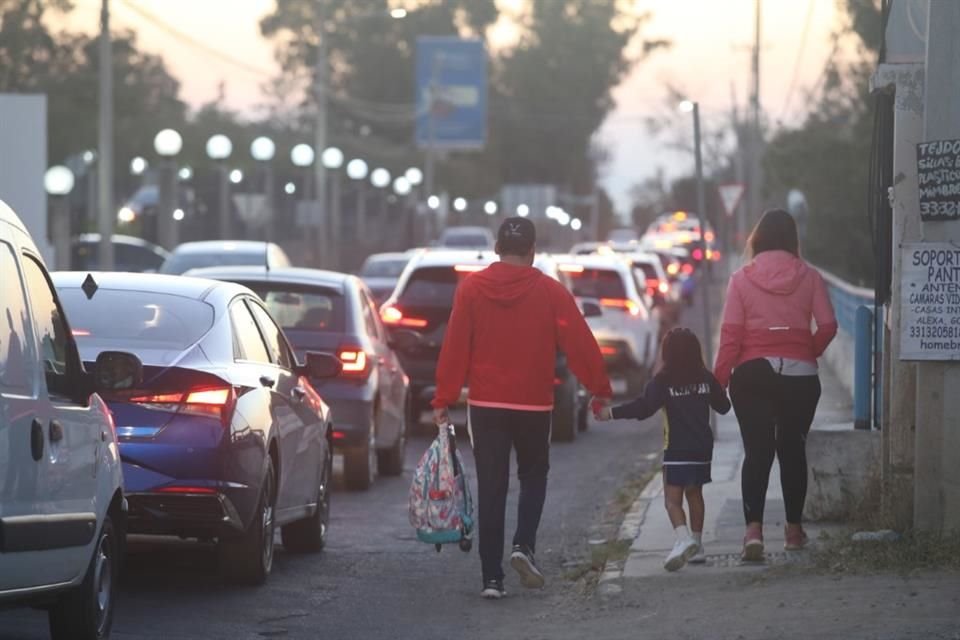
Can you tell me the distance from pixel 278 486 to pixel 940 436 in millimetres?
3204

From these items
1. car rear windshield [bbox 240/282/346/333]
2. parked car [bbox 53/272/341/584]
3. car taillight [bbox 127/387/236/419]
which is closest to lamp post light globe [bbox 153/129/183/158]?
car rear windshield [bbox 240/282/346/333]

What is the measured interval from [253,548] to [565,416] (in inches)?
394

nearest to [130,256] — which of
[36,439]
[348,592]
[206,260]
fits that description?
[206,260]

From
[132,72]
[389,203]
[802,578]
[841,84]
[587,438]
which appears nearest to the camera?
[802,578]

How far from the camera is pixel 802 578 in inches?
374

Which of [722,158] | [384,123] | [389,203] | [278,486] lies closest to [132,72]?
[389,203]

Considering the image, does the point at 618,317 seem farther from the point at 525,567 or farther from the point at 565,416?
the point at 525,567

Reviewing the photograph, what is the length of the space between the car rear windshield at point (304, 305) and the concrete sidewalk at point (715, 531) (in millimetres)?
2546

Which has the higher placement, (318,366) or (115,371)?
(115,371)

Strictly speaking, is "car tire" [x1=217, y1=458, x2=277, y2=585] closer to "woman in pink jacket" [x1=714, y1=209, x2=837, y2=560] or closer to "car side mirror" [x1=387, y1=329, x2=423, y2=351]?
"woman in pink jacket" [x1=714, y1=209, x2=837, y2=560]

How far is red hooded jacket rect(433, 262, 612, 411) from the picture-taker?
9.80 metres

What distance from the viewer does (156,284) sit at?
1060 cm

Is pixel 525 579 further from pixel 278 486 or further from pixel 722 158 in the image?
pixel 722 158

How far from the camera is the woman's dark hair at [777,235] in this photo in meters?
10.7
